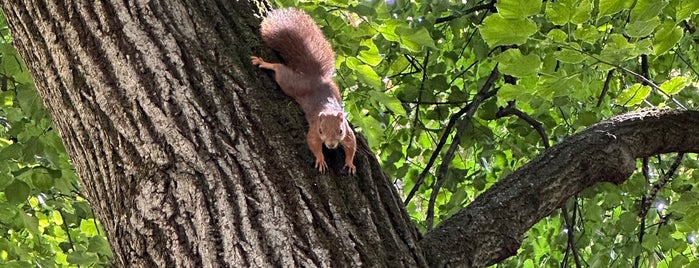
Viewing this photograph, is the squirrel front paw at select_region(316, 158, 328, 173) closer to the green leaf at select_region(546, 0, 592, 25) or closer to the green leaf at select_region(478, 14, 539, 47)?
the green leaf at select_region(478, 14, 539, 47)

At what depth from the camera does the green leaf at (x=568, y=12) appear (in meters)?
1.82

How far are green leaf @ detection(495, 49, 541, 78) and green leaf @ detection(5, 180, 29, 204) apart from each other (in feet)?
5.50

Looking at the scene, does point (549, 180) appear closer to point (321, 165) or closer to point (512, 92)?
point (512, 92)

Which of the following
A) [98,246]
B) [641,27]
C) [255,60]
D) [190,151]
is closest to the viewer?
[190,151]

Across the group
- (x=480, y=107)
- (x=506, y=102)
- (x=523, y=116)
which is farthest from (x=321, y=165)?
(x=480, y=107)

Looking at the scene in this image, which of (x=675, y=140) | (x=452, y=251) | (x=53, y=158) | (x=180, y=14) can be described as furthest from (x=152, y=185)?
(x=675, y=140)

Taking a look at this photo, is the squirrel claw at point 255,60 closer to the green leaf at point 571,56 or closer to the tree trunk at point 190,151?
the tree trunk at point 190,151

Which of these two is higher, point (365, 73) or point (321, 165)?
point (365, 73)

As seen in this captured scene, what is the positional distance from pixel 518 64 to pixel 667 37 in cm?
35

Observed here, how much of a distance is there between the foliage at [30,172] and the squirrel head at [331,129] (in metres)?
1.16

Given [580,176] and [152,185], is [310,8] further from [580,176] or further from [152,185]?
[152,185]

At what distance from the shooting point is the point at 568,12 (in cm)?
183

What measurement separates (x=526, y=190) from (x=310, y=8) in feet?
3.14

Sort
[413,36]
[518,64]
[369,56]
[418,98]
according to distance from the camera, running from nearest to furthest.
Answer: [518,64]
[413,36]
[369,56]
[418,98]
